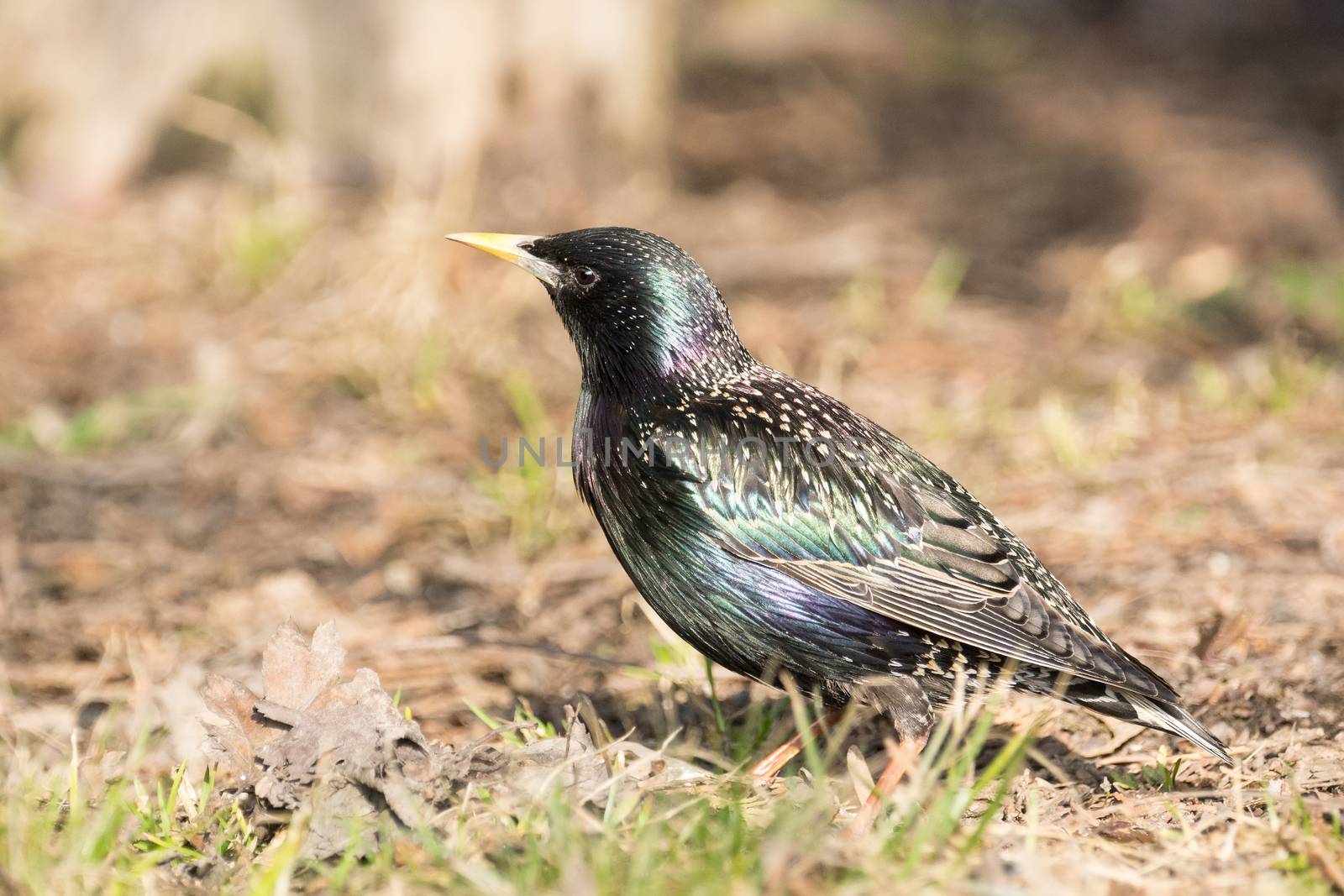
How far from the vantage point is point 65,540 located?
15.5 feet

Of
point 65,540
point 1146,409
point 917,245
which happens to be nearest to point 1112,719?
point 1146,409

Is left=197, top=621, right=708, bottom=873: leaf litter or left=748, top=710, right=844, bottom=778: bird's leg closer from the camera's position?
left=197, top=621, right=708, bottom=873: leaf litter

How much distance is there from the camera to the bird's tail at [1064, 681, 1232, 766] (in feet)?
9.26

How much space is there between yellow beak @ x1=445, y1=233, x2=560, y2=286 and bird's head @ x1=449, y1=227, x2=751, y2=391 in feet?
0.08

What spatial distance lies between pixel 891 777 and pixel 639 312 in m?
1.18

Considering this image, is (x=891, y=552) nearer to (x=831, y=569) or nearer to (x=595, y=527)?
(x=831, y=569)

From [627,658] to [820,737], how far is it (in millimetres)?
671

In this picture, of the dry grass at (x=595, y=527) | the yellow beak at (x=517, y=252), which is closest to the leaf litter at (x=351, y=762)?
the dry grass at (x=595, y=527)

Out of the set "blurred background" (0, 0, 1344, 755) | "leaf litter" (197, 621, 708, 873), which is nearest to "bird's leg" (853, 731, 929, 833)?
"leaf litter" (197, 621, 708, 873)

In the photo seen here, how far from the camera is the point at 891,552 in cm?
298

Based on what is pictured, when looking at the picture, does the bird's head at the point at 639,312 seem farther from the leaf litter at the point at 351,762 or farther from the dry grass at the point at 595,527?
the leaf litter at the point at 351,762

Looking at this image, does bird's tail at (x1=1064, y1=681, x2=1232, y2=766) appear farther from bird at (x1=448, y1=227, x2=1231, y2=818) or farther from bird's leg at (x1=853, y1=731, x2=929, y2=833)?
bird's leg at (x1=853, y1=731, x2=929, y2=833)

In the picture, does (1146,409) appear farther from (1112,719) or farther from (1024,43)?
(1024,43)

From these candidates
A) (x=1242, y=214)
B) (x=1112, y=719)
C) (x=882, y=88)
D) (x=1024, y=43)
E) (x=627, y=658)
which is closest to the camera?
(x=1112, y=719)
